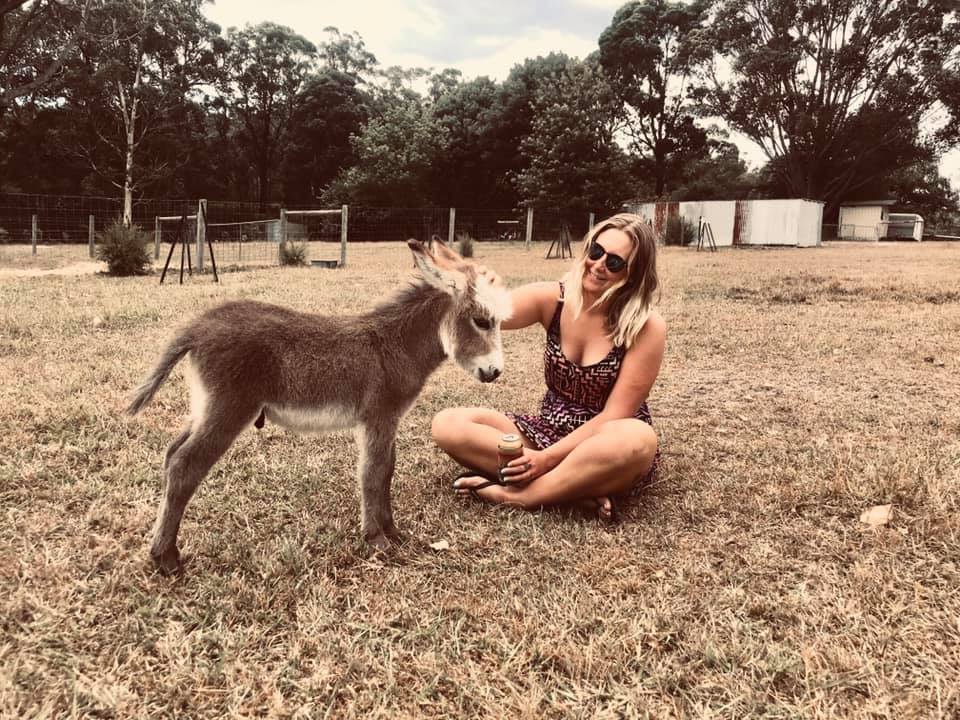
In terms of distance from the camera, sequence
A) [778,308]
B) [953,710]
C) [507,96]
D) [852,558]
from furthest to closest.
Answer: [507,96], [778,308], [852,558], [953,710]

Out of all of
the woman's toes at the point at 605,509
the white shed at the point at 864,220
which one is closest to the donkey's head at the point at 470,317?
the woman's toes at the point at 605,509

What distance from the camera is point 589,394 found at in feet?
14.1

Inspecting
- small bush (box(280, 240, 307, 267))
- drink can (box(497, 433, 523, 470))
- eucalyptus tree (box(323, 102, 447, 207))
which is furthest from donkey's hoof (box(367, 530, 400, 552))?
eucalyptus tree (box(323, 102, 447, 207))

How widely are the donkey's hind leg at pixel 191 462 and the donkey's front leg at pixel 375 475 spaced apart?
2.02ft

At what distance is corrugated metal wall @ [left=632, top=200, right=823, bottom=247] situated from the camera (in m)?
34.2

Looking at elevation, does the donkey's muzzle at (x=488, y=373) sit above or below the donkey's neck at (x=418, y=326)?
below

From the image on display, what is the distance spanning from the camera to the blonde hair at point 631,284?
4008 mm

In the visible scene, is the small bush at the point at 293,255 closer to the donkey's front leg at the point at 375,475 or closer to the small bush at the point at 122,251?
the small bush at the point at 122,251

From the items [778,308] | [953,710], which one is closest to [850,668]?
[953,710]

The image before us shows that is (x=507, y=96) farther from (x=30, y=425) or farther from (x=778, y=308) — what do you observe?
(x=30, y=425)

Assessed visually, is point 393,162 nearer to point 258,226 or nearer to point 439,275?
point 258,226

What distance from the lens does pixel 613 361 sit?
163 inches

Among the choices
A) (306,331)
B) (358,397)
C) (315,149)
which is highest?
(315,149)

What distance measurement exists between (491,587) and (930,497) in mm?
2844
